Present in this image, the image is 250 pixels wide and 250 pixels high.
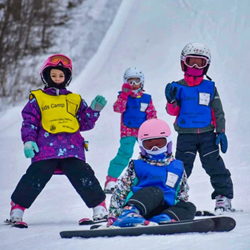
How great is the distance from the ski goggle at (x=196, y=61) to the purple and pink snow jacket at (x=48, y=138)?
3.44ft

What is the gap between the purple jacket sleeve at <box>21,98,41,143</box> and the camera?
468 centimetres

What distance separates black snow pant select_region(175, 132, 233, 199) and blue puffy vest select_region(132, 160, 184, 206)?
3.56ft

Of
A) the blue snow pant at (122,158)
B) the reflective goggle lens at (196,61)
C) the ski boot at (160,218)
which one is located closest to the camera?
the ski boot at (160,218)

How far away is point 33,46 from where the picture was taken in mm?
17594

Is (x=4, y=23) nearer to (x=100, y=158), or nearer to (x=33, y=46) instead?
(x=33, y=46)

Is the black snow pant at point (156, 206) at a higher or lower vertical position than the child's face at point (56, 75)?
lower

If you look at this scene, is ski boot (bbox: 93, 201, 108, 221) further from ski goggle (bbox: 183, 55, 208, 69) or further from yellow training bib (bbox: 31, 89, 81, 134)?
ski goggle (bbox: 183, 55, 208, 69)

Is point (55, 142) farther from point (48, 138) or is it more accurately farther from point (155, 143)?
point (155, 143)

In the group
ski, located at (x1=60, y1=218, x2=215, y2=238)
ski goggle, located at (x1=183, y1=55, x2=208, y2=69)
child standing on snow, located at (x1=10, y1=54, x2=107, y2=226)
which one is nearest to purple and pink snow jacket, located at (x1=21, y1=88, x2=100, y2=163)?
child standing on snow, located at (x1=10, y1=54, x2=107, y2=226)

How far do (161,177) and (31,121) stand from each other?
1.34m

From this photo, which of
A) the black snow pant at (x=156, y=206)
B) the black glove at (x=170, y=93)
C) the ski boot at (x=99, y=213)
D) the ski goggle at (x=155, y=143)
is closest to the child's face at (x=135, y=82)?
the black glove at (x=170, y=93)

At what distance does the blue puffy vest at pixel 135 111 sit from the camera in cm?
665

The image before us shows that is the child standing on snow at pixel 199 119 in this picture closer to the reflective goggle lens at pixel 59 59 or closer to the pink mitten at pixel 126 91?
the reflective goggle lens at pixel 59 59

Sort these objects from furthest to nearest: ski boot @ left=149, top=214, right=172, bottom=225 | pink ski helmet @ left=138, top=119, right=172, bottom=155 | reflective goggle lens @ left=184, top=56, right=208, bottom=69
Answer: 1. reflective goggle lens @ left=184, top=56, right=208, bottom=69
2. pink ski helmet @ left=138, top=119, right=172, bottom=155
3. ski boot @ left=149, top=214, right=172, bottom=225
